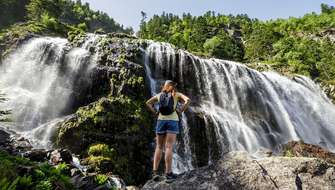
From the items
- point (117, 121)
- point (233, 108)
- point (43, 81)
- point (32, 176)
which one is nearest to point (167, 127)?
point (32, 176)

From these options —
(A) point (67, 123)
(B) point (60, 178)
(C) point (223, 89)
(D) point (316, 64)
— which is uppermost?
(D) point (316, 64)

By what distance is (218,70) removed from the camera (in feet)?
109

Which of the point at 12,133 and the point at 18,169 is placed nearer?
the point at 18,169

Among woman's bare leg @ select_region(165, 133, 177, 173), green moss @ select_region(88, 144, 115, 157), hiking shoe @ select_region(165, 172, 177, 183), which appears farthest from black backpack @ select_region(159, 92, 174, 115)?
green moss @ select_region(88, 144, 115, 157)

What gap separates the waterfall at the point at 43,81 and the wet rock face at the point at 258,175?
1526 cm

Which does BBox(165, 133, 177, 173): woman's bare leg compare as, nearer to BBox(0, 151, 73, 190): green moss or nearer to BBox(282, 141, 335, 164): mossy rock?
BBox(0, 151, 73, 190): green moss

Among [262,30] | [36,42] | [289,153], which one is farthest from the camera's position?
[262,30]

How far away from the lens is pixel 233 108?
31.0 meters

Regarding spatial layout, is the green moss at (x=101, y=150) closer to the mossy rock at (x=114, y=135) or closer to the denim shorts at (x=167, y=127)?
the mossy rock at (x=114, y=135)

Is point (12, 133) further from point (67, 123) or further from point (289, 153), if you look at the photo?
point (289, 153)

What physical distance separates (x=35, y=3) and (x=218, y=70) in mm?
37639

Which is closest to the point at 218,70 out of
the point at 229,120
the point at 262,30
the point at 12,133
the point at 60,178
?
the point at 229,120

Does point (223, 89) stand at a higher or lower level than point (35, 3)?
lower

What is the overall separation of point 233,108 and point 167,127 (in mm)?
22144
